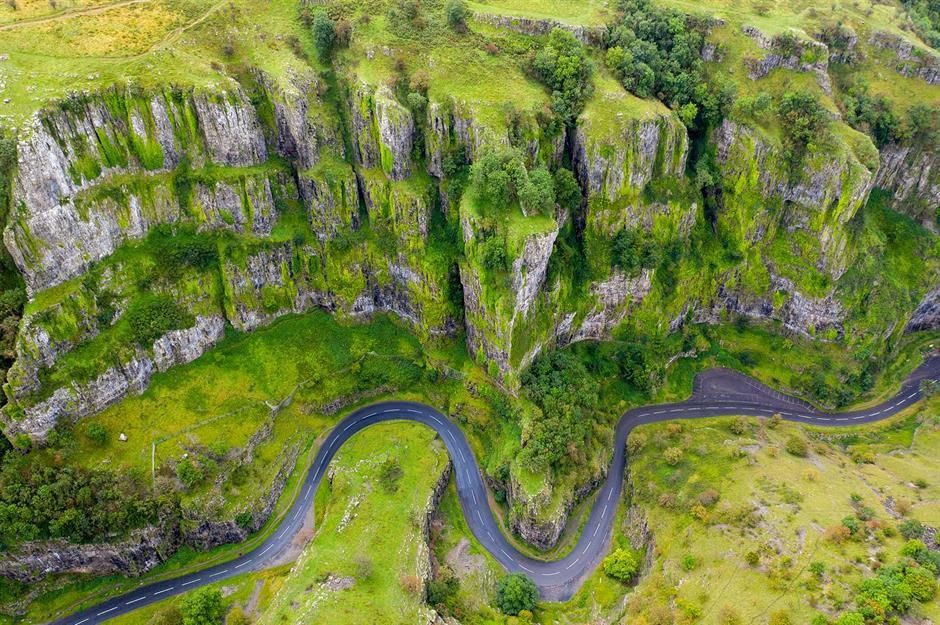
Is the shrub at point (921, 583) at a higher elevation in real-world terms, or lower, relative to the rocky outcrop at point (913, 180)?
lower

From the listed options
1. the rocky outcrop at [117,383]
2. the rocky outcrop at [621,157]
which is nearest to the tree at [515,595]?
the rocky outcrop at [621,157]

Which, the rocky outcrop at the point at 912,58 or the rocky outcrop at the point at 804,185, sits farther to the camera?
the rocky outcrop at the point at 912,58

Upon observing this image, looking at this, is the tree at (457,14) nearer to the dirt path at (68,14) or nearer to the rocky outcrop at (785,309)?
the dirt path at (68,14)

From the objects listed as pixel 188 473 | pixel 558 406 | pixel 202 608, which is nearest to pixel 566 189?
pixel 558 406

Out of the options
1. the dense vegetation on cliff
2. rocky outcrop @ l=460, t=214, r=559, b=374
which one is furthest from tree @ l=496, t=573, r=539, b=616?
rocky outcrop @ l=460, t=214, r=559, b=374

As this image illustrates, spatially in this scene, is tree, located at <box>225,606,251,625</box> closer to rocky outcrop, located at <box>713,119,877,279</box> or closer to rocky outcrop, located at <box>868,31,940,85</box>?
rocky outcrop, located at <box>713,119,877,279</box>

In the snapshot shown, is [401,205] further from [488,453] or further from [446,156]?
[488,453]
